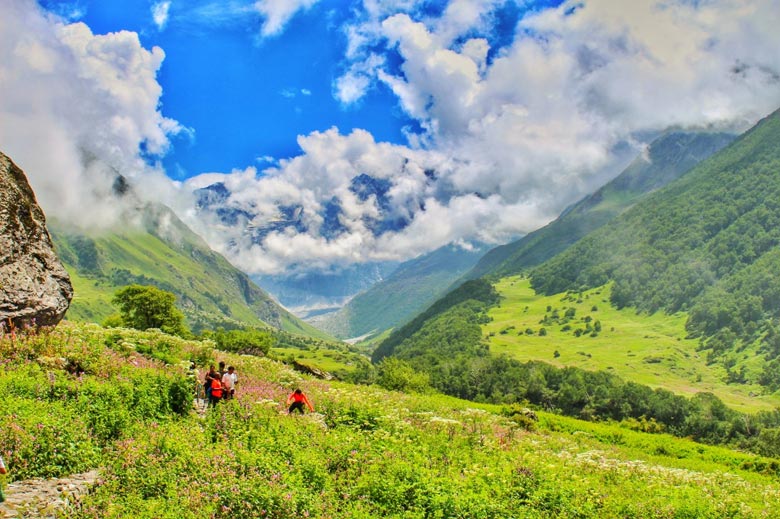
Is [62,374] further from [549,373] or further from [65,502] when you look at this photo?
[549,373]

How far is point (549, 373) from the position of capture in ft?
646

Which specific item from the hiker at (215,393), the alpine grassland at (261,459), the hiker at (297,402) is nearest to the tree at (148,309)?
the alpine grassland at (261,459)

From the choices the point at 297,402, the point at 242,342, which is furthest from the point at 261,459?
the point at 242,342

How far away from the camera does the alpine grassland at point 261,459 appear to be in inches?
504

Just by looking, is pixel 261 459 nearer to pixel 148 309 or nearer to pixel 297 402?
pixel 297 402

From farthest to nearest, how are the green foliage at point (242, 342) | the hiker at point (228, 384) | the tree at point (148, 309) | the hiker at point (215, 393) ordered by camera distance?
the green foliage at point (242, 342), the tree at point (148, 309), the hiker at point (228, 384), the hiker at point (215, 393)

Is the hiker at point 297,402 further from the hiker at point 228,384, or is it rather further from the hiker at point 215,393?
the hiker at point 215,393

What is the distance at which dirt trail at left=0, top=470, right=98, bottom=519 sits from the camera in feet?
37.2

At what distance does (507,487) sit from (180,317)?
327 feet

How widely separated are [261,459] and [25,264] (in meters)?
19.5

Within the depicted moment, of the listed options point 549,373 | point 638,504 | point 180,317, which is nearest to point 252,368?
point 638,504

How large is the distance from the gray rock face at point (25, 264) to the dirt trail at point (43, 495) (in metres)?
13.1

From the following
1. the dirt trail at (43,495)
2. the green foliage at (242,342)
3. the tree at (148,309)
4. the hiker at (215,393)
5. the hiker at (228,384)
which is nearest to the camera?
the dirt trail at (43,495)

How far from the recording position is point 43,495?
40.5 feet
